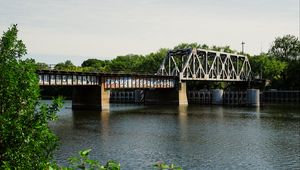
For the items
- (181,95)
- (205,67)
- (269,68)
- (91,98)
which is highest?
(269,68)

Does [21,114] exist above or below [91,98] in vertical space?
above

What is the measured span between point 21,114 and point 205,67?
122090 millimetres

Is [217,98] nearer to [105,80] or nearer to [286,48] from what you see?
[105,80]

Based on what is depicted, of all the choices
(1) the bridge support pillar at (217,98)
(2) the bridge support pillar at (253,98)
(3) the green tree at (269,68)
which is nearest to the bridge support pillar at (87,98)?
(2) the bridge support pillar at (253,98)

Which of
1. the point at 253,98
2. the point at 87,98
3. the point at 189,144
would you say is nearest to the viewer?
the point at 189,144

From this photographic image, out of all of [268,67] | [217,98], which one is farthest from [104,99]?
[268,67]

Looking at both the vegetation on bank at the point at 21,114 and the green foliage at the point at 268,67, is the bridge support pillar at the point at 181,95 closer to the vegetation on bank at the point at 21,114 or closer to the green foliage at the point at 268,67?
the green foliage at the point at 268,67

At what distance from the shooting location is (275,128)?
2174 inches

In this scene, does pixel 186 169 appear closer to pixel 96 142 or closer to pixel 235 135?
pixel 96 142

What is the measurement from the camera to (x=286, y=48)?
177 meters

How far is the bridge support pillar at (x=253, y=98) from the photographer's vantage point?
112 m

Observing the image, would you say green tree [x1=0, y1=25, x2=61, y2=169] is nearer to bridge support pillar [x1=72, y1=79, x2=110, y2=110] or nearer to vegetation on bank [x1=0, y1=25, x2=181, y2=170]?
vegetation on bank [x1=0, y1=25, x2=181, y2=170]

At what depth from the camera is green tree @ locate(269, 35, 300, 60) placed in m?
172

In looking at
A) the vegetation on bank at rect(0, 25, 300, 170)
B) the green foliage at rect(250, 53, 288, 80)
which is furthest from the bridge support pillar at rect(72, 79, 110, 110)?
the vegetation on bank at rect(0, 25, 300, 170)
